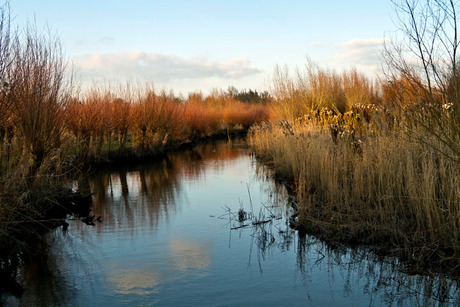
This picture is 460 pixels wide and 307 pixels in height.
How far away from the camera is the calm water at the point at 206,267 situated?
4074mm

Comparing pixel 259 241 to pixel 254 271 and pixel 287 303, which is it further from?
pixel 287 303

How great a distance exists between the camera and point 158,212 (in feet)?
26.0

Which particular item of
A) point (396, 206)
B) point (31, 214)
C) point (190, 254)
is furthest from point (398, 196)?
point (31, 214)

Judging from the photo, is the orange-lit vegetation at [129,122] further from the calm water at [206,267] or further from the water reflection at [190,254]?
the water reflection at [190,254]

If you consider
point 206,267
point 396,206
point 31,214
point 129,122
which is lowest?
point 206,267

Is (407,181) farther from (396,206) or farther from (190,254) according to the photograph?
(190,254)

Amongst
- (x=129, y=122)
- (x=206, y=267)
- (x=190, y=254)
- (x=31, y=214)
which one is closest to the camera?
(x=206, y=267)

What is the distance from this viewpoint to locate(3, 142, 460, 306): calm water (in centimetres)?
407

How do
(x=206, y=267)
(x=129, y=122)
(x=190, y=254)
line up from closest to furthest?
(x=206, y=267) < (x=190, y=254) < (x=129, y=122)

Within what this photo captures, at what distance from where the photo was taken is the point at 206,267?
493cm

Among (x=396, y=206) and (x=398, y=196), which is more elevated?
(x=398, y=196)

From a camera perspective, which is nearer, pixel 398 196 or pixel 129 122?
pixel 398 196

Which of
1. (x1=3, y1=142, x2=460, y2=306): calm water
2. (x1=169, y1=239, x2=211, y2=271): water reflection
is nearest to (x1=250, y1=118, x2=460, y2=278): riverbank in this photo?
(x1=3, y1=142, x2=460, y2=306): calm water

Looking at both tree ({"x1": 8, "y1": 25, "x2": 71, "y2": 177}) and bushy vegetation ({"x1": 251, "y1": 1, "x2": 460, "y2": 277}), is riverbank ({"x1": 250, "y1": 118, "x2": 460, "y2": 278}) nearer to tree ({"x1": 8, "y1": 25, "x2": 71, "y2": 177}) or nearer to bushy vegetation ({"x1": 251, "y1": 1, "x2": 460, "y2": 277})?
bushy vegetation ({"x1": 251, "y1": 1, "x2": 460, "y2": 277})
